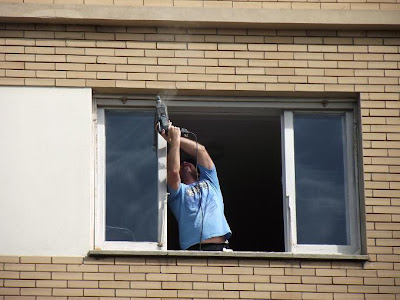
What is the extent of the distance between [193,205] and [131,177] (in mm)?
647

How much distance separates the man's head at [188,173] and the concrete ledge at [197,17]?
4.52 ft

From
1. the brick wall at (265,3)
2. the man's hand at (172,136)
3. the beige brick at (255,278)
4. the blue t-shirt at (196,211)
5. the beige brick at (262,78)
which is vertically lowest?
the beige brick at (255,278)

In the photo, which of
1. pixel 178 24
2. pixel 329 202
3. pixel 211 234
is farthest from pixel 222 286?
pixel 178 24

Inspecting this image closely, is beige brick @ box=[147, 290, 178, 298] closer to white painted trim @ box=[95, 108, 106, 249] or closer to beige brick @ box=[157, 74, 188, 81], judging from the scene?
white painted trim @ box=[95, 108, 106, 249]

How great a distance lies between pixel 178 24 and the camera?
469 inches

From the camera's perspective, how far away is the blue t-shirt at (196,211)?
1180 cm

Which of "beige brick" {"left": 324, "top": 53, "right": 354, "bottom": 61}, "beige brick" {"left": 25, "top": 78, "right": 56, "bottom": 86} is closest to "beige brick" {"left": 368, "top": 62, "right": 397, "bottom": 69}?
"beige brick" {"left": 324, "top": 53, "right": 354, "bottom": 61}

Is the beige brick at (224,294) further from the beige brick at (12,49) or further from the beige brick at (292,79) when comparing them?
the beige brick at (12,49)

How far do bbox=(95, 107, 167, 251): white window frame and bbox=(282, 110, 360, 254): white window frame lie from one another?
1.15 m

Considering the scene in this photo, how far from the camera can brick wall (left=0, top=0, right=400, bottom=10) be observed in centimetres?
1192

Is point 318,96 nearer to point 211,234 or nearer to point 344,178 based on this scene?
point 344,178

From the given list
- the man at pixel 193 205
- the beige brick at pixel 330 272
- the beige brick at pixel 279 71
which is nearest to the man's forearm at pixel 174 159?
the man at pixel 193 205

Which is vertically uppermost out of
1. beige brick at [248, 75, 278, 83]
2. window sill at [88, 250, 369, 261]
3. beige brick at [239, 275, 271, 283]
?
beige brick at [248, 75, 278, 83]

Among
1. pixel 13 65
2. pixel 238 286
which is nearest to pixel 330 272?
pixel 238 286
